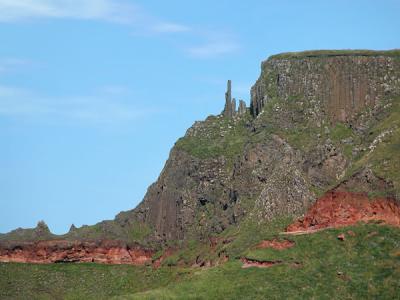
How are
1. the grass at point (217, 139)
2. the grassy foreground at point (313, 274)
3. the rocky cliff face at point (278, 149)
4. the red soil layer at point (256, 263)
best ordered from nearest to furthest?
1. the grassy foreground at point (313, 274)
2. the red soil layer at point (256, 263)
3. the rocky cliff face at point (278, 149)
4. the grass at point (217, 139)

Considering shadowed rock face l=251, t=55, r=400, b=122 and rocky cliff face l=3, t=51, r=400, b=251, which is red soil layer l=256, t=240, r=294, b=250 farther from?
shadowed rock face l=251, t=55, r=400, b=122

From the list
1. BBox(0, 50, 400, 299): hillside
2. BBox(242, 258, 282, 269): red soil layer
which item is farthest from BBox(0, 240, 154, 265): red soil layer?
BBox(242, 258, 282, 269): red soil layer

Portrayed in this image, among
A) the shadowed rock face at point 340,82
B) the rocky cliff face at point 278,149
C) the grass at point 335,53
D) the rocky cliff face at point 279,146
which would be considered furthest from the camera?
the grass at point 335,53

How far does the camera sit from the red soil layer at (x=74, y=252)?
7062 inches

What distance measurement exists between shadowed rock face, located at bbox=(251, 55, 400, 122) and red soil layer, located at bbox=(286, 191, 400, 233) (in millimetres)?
21828

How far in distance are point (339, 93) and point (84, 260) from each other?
39.3 meters

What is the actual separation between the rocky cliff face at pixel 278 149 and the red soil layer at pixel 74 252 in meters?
1.70

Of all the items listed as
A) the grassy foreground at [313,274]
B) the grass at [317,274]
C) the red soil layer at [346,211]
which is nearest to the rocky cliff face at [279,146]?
the red soil layer at [346,211]

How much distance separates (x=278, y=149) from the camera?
565 feet

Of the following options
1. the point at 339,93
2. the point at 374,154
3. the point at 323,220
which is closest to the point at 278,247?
the point at 323,220

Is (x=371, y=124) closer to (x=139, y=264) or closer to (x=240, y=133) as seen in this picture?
(x=240, y=133)

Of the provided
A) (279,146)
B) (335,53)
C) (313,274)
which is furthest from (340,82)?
(313,274)

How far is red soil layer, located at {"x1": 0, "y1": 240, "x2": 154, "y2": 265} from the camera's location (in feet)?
589

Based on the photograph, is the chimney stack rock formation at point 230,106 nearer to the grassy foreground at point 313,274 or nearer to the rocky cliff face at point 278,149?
the rocky cliff face at point 278,149
